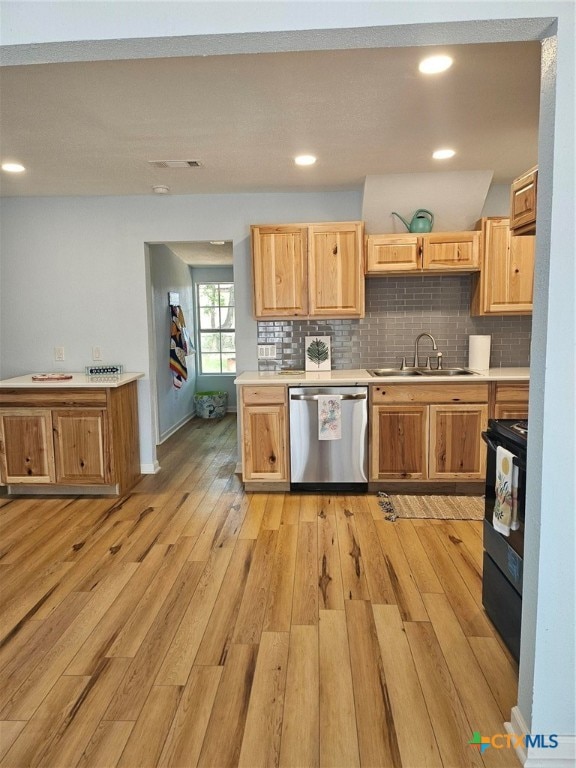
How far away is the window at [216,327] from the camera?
7.75 meters

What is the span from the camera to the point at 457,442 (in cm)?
386

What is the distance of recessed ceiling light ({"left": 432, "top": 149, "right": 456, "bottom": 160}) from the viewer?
3349 mm

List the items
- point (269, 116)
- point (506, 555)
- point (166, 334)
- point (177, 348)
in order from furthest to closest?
point (177, 348), point (166, 334), point (269, 116), point (506, 555)

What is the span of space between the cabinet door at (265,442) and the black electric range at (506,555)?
1.90 m

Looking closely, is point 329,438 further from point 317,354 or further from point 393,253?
point 393,253

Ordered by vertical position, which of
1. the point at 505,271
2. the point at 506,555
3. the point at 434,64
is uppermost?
the point at 434,64

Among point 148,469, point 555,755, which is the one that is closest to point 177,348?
point 148,469

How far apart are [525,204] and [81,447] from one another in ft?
11.1

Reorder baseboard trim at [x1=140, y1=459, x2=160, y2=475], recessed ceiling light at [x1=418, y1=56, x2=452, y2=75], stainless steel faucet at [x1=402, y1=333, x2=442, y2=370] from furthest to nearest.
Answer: baseboard trim at [x1=140, y1=459, x2=160, y2=475]
stainless steel faucet at [x1=402, y1=333, x2=442, y2=370]
recessed ceiling light at [x1=418, y1=56, x2=452, y2=75]

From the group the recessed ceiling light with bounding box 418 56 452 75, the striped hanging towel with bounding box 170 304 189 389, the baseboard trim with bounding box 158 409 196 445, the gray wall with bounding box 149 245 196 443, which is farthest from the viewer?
the striped hanging towel with bounding box 170 304 189 389

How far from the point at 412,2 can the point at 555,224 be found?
748 mm

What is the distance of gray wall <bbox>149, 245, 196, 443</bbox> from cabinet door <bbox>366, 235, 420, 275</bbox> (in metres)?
2.36

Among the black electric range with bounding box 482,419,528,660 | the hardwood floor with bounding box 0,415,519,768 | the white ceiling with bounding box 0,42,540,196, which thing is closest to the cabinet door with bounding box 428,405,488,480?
the hardwood floor with bounding box 0,415,519,768

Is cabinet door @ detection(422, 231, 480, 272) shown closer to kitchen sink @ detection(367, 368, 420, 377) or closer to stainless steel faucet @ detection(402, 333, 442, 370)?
stainless steel faucet @ detection(402, 333, 442, 370)
